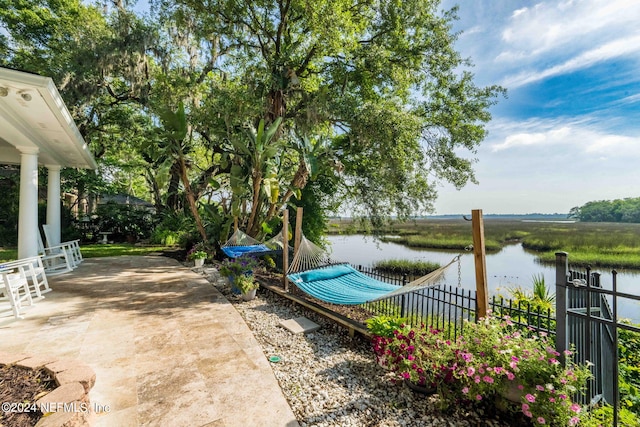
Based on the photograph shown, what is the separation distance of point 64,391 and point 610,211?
165 feet

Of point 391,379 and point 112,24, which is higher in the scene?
point 112,24

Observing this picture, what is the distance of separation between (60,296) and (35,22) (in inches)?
424

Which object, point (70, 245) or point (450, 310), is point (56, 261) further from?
point (450, 310)

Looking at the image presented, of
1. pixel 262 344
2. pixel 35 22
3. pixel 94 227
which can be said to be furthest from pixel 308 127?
pixel 94 227

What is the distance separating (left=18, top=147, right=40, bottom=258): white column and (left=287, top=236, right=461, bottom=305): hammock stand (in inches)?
194

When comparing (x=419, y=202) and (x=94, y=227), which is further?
(x=94, y=227)

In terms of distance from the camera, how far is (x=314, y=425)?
79.5 inches

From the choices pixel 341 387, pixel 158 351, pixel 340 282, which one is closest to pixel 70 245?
pixel 158 351

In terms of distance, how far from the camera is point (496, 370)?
1.94 metres

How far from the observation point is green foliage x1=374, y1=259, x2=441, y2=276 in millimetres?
13373

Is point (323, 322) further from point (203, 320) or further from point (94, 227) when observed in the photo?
point (94, 227)

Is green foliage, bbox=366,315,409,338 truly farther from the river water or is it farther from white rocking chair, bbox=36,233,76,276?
white rocking chair, bbox=36,233,76,276

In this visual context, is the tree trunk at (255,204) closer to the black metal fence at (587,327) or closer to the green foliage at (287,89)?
the green foliage at (287,89)

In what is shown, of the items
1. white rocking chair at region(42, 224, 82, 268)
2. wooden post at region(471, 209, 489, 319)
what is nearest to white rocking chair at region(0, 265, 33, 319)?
white rocking chair at region(42, 224, 82, 268)
